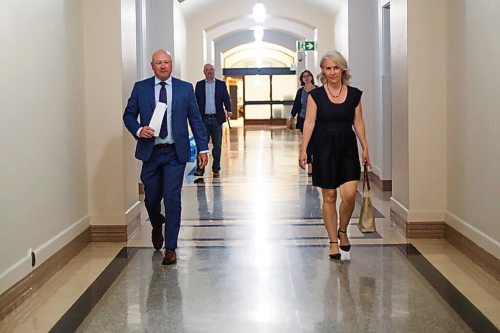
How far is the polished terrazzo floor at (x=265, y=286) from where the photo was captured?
4766 millimetres

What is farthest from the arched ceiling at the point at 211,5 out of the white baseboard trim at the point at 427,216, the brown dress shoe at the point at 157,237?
the brown dress shoe at the point at 157,237

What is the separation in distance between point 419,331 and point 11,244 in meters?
2.71

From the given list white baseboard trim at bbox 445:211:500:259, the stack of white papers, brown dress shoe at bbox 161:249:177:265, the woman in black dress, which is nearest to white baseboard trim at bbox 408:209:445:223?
white baseboard trim at bbox 445:211:500:259

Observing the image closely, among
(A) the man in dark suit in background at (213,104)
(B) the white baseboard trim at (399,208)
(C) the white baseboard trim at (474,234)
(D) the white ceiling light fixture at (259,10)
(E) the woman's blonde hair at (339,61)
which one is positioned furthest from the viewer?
(D) the white ceiling light fixture at (259,10)

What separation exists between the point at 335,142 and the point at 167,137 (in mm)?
1436

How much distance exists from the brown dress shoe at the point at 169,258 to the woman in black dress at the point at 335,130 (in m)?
1.34

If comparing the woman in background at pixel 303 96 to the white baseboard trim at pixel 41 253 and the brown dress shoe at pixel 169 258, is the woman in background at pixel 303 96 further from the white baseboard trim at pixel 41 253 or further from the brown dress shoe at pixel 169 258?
the brown dress shoe at pixel 169 258

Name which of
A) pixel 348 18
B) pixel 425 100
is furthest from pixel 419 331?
pixel 348 18

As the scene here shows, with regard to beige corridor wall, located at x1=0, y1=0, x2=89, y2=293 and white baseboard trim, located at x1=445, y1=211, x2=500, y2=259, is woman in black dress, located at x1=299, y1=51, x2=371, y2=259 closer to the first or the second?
white baseboard trim, located at x1=445, y1=211, x2=500, y2=259

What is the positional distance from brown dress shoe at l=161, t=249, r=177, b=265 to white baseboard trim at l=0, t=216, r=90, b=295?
87 centimetres

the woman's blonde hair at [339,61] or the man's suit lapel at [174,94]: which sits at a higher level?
the woman's blonde hair at [339,61]

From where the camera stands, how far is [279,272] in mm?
6148

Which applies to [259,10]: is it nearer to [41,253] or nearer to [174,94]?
[174,94]

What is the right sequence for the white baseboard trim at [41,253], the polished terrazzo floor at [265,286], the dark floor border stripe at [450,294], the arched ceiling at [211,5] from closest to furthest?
the dark floor border stripe at [450,294] → the polished terrazzo floor at [265,286] → the white baseboard trim at [41,253] → the arched ceiling at [211,5]
